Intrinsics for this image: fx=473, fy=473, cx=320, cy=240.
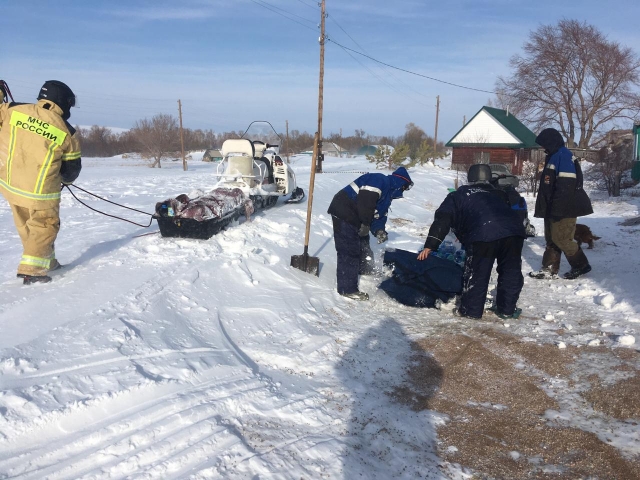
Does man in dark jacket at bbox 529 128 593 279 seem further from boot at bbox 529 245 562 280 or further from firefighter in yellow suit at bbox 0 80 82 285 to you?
firefighter in yellow suit at bbox 0 80 82 285

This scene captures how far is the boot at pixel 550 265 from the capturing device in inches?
248

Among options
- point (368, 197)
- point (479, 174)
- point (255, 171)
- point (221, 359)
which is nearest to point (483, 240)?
point (479, 174)

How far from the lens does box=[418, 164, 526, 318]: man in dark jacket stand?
462 cm

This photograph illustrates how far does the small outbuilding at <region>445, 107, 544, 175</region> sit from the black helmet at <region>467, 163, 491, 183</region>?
95.5ft

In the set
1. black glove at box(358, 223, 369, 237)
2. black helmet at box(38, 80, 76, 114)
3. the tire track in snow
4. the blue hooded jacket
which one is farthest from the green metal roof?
the tire track in snow

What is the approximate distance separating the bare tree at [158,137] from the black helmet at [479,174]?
35.4m

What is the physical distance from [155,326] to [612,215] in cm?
1278

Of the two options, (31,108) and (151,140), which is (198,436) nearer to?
(31,108)

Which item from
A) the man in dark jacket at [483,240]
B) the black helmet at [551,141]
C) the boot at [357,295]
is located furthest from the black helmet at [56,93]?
the black helmet at [551,141]

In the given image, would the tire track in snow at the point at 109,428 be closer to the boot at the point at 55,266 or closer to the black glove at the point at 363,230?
the boot at the point at 55,266

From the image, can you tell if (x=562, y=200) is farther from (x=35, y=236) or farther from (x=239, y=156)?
(x=35, y=236)

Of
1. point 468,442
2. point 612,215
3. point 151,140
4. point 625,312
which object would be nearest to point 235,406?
point 468,442

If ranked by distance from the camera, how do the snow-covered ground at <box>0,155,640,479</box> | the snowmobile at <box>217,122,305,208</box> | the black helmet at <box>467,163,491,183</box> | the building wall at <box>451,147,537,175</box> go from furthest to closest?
the building wall at <box>451,147,537,175</box> < the snowmobile at <box>217,122,305,208</box> < the black helmet at <box>467,163,491,183</box> < the snow-covered ground at <box>0,155,640,479</box>

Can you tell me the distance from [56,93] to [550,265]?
6159mm
